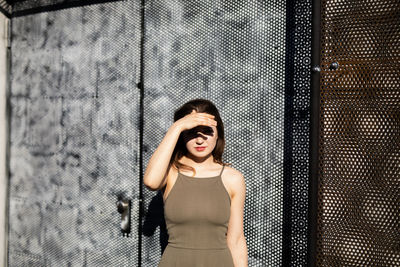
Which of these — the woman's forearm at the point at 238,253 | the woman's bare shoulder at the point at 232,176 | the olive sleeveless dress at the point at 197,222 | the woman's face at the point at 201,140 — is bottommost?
the woman's forearm at the point at 238,253

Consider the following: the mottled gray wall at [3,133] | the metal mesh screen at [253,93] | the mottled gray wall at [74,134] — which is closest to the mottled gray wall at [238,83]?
the metal mesh screen at [253,93]

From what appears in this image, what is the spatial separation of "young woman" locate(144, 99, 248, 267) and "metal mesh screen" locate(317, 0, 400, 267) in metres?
0.58

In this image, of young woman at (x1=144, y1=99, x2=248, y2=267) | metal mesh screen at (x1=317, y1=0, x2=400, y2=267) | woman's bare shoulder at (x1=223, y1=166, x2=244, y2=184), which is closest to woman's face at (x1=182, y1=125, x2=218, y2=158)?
young woman at (x1=144, y1=99, x2=248, y2=267)

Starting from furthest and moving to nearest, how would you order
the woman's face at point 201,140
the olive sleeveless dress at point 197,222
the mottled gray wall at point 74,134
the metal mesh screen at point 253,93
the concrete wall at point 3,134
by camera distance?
the concrete wall at point 3,134, the mottled gray wall at point 74,134, the metal mesh screen at point 253,93, the woman's face at point 201,140, the olive sleeveless dress at point 197,222

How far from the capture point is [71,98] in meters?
2.71

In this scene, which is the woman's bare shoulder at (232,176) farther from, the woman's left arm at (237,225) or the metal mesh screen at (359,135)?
the metal mesh screen at (359,135)

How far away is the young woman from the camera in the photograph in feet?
5.52

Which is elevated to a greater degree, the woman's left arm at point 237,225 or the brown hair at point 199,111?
the brown hair at point 199,111

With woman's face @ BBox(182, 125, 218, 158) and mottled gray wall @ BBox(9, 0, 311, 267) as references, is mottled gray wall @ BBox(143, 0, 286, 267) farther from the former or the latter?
woman's face @ BBox(182, 125, 218, 158)

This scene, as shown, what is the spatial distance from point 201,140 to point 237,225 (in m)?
0.52

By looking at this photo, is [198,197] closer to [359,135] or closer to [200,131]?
[200,131]

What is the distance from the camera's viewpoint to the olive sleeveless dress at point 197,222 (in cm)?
168

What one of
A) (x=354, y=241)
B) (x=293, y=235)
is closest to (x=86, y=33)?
(x=293, y=235)

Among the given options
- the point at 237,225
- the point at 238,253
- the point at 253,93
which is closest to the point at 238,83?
the point at 253,93
